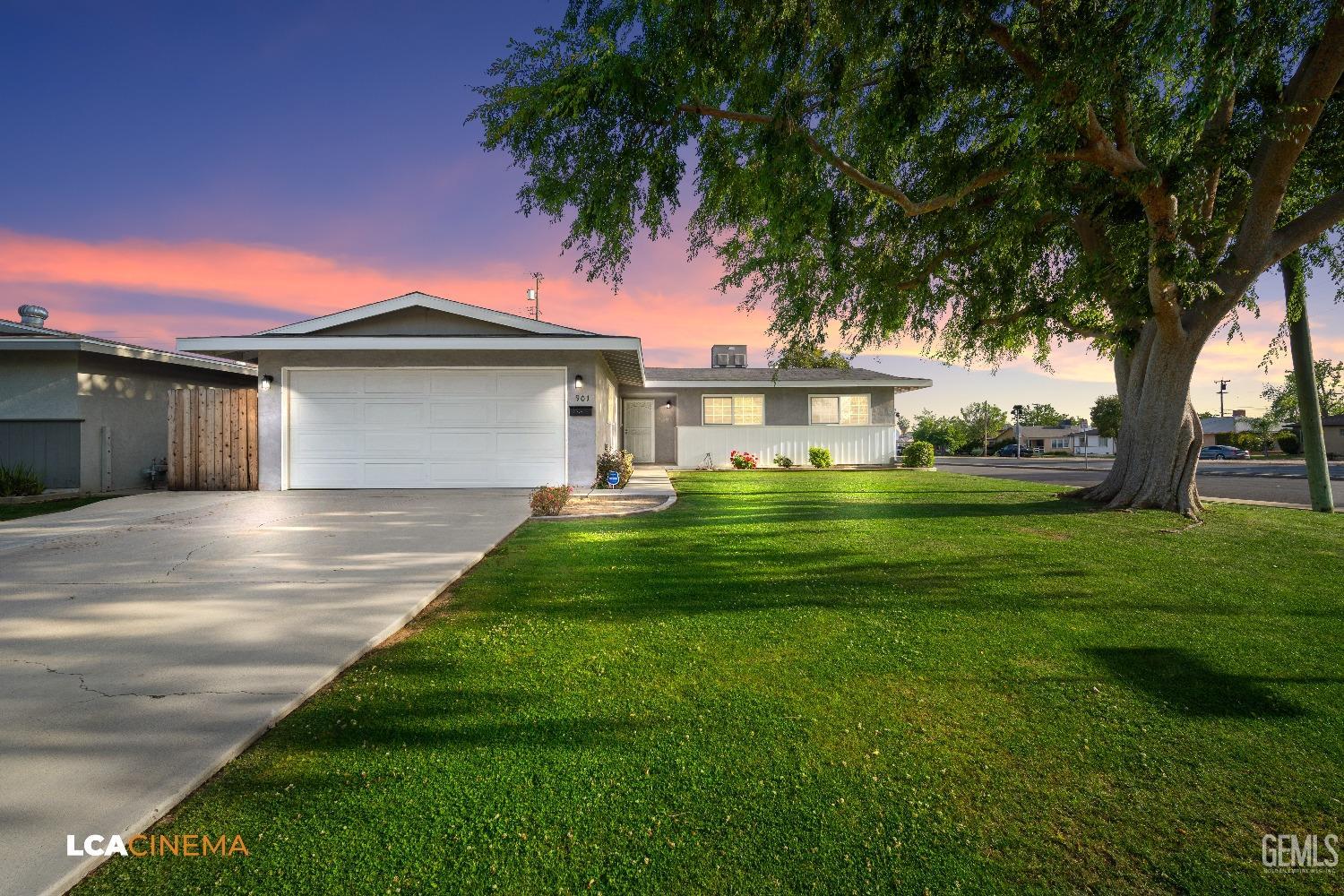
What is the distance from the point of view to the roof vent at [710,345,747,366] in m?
28.0

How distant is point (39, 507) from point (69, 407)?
248cm

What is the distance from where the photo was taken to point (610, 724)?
2.48 metres

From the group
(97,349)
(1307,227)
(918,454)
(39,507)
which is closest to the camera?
(1307,227)

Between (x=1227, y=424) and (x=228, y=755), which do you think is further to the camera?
(x=1227, y=424)

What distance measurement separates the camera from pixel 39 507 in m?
9.86

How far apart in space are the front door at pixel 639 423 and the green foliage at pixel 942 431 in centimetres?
3779

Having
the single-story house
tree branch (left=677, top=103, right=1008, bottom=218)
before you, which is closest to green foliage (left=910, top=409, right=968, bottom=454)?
the single-story house

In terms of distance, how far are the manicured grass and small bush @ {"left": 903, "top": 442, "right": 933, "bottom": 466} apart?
22.4m

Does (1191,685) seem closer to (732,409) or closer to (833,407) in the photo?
(732,409)

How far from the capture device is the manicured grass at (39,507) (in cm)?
905

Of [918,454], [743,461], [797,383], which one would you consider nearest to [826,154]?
Answer: [743,461]

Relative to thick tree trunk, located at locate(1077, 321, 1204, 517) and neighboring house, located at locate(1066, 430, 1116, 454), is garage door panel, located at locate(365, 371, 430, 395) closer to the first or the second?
thick tree trunk, located at locate(1077, 321, 1204, 517)

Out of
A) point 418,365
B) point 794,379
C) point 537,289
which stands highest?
point 537,289

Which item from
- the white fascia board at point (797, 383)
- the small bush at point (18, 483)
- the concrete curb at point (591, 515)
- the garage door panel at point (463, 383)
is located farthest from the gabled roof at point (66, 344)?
the white fascia board at point (797, 383)
